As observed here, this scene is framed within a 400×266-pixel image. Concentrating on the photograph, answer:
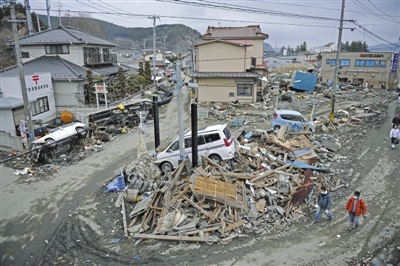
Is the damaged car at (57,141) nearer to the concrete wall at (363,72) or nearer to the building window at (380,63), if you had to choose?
the concrete wall at (363,72)

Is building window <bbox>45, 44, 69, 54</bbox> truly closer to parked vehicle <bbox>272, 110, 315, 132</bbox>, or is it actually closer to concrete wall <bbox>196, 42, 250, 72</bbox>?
concrete wall <bbox>196, 42, 250, 72</bbox>

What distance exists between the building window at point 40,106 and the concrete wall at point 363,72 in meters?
44.0

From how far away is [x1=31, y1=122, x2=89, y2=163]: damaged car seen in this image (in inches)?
643

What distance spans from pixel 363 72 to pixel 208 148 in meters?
43.1

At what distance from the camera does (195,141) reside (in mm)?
12906

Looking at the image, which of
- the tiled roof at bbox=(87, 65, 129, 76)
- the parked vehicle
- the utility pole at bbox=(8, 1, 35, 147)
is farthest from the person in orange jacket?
the tiled roof at bbox=(87, 65, 129, 76)

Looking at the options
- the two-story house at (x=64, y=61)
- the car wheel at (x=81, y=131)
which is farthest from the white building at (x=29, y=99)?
the car wheel at (x=81, y=131)

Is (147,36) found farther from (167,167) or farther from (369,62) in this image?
(167,167)

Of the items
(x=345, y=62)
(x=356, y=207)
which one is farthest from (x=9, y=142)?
(x=345, y=62)

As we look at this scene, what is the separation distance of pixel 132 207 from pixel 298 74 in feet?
113

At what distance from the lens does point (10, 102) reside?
20.1m

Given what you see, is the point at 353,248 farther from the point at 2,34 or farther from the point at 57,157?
the point at 2,34

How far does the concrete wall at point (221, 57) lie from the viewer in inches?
1231

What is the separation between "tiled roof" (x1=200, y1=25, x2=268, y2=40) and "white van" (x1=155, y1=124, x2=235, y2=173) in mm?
26386
